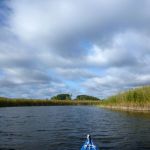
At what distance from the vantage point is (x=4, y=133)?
103 ft

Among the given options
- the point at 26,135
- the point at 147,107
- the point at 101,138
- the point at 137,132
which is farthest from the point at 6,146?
the point at 147,107

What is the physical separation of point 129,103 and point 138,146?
139ft

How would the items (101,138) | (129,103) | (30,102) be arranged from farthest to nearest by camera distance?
(30,102) → (129,103) → (101,138)

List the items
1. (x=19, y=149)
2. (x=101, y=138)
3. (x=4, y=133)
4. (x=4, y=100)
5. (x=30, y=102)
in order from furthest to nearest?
(x=30, y=102) → (x=4, y=100) → (x=4, y=133) → (x=101, y=138) → (x=19, y=149)

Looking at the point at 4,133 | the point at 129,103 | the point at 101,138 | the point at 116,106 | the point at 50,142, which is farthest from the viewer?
the point at 116,106

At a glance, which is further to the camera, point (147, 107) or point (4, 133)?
point (147, 107)

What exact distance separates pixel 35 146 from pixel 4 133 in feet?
26.6

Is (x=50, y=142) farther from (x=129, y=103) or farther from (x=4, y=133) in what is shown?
(x=129, y=103)

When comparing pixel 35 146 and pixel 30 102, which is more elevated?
pixel 30 102

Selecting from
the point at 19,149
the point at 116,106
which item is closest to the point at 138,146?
the point at 19,149

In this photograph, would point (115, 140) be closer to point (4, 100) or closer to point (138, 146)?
point (138, 146)

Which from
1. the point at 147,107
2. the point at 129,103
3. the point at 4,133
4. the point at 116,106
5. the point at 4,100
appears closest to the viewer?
the point at 4,133

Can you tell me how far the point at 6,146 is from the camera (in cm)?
Result: 2428

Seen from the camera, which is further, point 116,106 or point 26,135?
point 116,106
